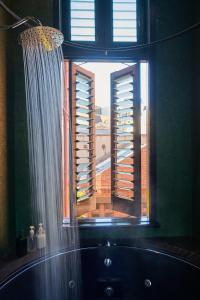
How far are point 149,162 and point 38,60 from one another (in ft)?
4.04

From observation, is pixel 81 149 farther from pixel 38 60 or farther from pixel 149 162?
pixel 38 60

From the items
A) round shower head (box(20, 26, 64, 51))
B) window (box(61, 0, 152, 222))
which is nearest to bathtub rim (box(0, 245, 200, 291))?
window (box(61, 0, 152, 222))

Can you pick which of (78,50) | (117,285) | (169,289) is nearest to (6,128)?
(78,50)

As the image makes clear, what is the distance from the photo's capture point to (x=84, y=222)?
2.22m

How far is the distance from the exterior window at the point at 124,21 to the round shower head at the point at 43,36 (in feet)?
3.38

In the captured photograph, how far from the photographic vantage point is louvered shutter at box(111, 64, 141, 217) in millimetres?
2209

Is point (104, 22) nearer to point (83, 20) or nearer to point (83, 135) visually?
point (83, 20)

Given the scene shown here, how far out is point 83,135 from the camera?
2.23 m

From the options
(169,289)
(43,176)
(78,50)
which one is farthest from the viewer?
(78,50)

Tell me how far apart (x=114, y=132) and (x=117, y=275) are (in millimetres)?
1148

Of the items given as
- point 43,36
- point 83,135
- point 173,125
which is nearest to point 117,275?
point 83,135

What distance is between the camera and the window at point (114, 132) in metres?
2.21

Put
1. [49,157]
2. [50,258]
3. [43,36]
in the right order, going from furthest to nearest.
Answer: [49,157], [50,258], [43,36]

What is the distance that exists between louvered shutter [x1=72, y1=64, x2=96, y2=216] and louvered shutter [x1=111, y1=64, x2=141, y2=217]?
0.19 m
